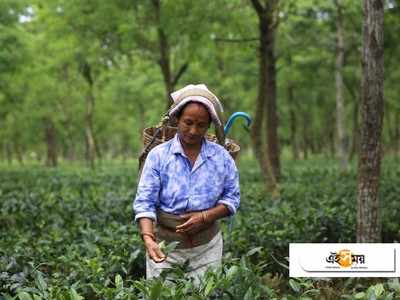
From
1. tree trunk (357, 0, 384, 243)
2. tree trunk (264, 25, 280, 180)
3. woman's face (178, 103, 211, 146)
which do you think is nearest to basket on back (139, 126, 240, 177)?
woman's face (178, 103, 211, 146)

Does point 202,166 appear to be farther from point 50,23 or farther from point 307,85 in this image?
point 307,85

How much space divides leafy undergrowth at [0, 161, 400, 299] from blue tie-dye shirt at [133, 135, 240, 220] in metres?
0.36

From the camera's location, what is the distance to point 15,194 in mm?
9594

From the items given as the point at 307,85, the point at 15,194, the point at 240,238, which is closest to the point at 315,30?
the point at 307,85

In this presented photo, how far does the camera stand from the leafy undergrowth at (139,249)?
293 centimetres

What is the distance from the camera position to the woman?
281 centimetres

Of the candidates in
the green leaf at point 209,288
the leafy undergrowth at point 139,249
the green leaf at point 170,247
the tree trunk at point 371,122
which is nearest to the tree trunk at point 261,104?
the leafy undergrowth at point 139,249

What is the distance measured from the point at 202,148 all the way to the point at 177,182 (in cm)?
23

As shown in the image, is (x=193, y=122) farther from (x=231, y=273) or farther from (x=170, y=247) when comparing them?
(x=231, y=273)

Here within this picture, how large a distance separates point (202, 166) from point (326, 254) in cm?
93

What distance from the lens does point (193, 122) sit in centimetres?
281

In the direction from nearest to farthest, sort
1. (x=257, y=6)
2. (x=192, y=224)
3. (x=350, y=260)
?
(x=350, y=260), (x=192, y=224), (x=257, y=6)

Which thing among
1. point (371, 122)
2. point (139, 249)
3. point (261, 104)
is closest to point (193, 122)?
point (139, 249)

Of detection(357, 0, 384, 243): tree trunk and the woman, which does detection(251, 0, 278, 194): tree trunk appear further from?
the woman
